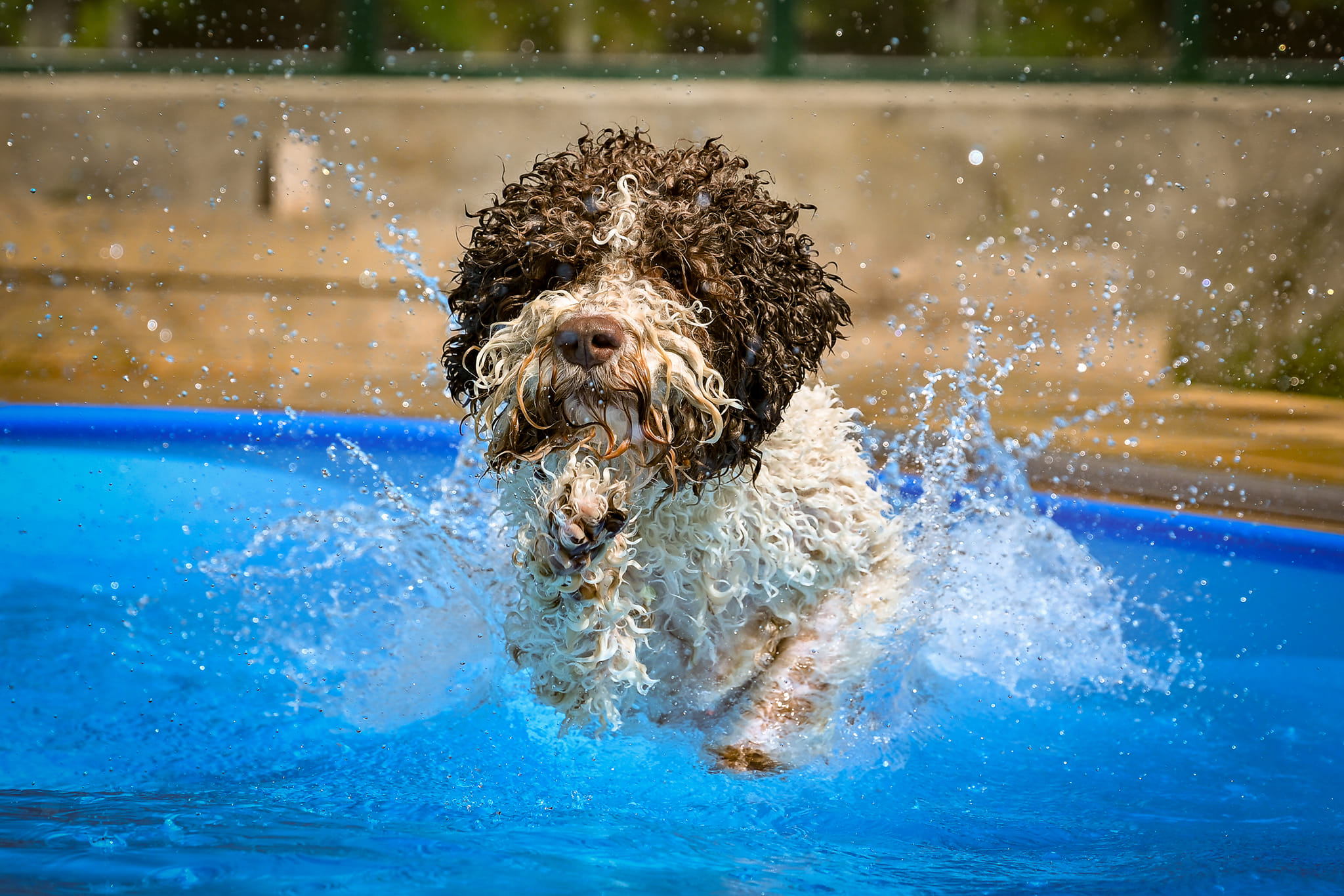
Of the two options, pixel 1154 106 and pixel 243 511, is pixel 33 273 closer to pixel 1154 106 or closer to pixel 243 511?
pixel 243 511

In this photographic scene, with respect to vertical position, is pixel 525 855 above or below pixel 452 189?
below

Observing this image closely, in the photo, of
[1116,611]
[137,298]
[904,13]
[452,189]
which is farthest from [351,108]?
[1116,611]

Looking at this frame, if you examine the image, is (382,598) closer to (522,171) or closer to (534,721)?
(534,721)

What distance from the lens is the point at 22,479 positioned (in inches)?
228

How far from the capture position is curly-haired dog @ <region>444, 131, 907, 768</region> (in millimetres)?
2730

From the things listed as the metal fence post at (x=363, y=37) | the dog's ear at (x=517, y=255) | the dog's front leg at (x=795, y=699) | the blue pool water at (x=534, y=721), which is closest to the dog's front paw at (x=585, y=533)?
the dog's ear at (x=517, y=255)

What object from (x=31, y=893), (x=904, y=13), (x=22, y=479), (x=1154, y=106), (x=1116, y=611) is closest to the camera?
(x=31, y=893)

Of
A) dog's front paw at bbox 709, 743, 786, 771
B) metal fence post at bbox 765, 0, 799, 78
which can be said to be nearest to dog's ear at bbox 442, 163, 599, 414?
dog's front paw at bbox 709, 743, 786, 771

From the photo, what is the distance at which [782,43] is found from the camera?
9.20 metres

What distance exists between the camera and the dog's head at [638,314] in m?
2.67

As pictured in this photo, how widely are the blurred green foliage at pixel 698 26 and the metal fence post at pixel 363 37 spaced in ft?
0.25

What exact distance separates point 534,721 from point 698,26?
8331 millimetres

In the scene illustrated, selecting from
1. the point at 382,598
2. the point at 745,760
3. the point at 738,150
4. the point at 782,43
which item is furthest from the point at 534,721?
the point at 782,43

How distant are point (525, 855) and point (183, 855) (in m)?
0.68
